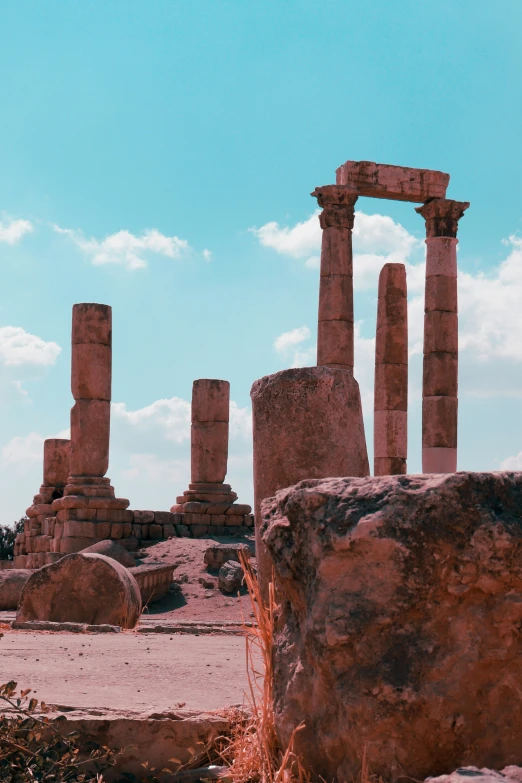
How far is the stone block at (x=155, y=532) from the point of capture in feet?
66.4

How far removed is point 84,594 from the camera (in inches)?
423

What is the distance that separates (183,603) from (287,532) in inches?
482

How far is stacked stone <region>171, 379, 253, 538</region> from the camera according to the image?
21.1 m

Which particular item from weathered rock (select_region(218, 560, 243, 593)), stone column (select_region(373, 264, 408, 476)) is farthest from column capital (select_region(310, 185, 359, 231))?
weathered rock (select_region(218, 560, 243, 593))

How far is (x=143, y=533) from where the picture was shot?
793 inches

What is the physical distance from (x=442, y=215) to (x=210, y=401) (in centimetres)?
658

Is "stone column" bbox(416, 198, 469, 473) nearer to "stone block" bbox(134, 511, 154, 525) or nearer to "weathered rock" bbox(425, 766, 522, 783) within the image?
"stone block" bbox(134, 511, 154, 525)

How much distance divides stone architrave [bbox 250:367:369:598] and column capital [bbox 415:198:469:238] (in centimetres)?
1572

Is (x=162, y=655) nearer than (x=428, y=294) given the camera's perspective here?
Yes

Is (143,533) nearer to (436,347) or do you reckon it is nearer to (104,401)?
(104,401)

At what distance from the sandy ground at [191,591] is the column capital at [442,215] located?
8.21m

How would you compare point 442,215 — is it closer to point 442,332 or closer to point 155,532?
point 442,332

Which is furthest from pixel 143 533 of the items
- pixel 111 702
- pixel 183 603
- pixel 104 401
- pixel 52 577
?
pixel 111 702

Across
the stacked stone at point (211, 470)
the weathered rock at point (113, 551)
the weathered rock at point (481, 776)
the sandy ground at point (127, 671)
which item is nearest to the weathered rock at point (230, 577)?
the weathered rock at point (113, 551)
